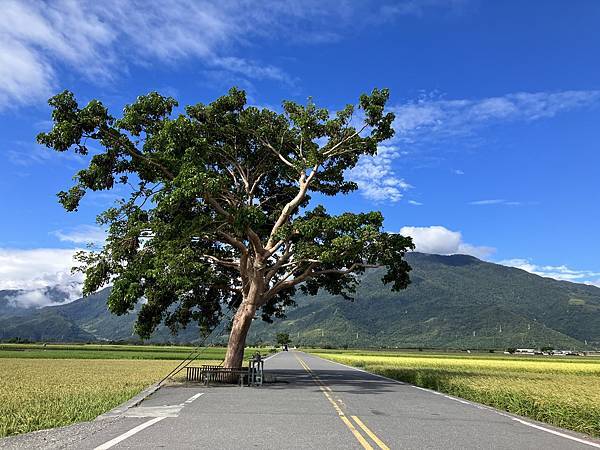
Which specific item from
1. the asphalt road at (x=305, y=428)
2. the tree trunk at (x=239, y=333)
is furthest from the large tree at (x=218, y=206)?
the asphalt road at (x=305, y=428)

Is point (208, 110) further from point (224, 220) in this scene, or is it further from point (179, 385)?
point (179, 385)

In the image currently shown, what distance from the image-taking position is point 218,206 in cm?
2567

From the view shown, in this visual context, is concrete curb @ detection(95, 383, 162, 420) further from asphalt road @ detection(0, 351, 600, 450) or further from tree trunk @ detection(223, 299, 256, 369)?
tree trunk @ detection(223, 299, 256, 369)

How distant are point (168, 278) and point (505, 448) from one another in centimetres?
1734

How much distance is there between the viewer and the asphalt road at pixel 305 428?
9.66m

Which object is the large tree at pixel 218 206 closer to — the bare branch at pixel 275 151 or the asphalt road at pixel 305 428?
the bare branch at pixel 275 151

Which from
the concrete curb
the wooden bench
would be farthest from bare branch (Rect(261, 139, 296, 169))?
the concrete curb

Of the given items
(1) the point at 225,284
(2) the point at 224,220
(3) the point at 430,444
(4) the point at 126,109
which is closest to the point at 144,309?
(1) the point at 225,284

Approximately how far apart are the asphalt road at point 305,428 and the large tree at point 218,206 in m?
9.00

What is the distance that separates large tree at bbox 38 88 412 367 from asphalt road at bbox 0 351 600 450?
9.00m

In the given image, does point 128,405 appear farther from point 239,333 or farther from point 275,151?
point 275,151

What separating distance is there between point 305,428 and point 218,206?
15.6 meters

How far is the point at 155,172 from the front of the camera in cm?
2814

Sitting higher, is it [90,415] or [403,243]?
[403,243]
